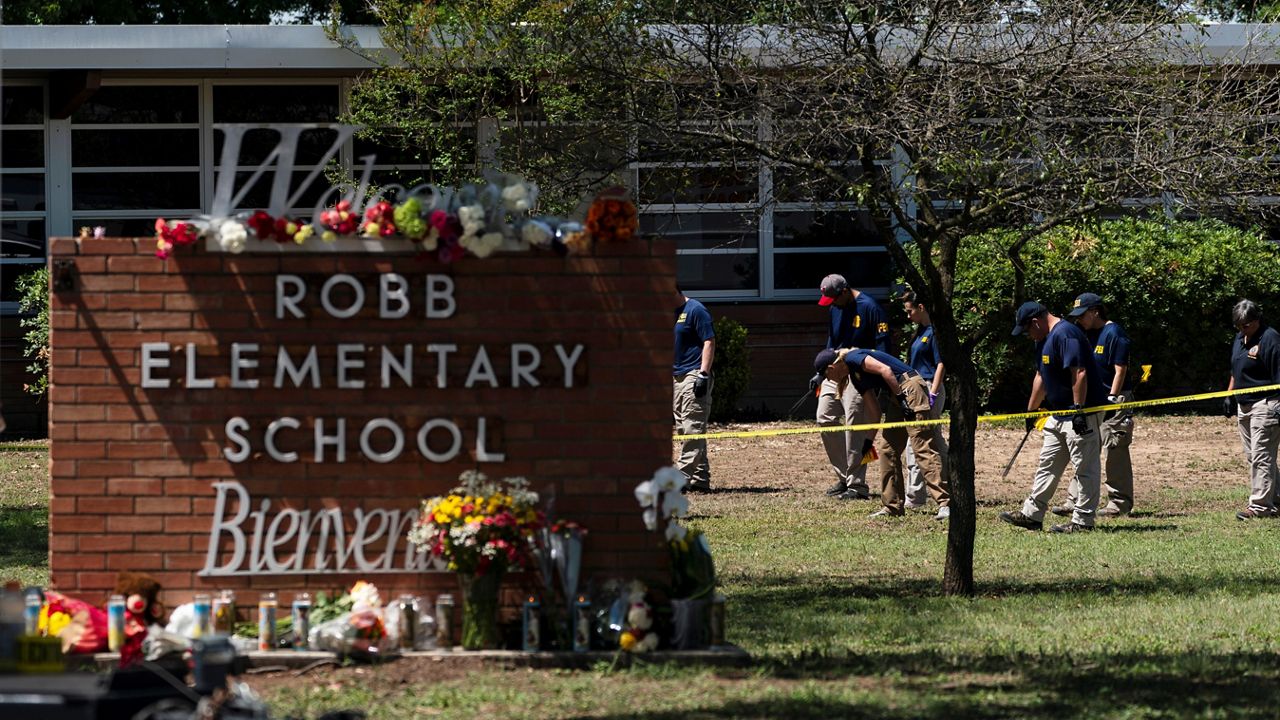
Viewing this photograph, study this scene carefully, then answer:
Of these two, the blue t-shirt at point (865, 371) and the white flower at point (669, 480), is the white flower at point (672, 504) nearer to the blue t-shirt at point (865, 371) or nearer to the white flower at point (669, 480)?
the white flower at point (669, 480)

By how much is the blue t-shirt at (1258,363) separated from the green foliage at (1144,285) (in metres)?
5.59

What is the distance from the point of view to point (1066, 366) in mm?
12219

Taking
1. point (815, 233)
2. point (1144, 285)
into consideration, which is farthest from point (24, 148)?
point (1144, 285)

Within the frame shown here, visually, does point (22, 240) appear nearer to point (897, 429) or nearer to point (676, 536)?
point (897, 429)

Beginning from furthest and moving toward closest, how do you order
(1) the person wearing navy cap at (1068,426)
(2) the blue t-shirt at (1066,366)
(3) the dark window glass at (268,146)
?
(3) the dark window glass at (268,146), (2) the blue t-shirt at (1066,366), (1) the person wearing navy cap at (1068,426)

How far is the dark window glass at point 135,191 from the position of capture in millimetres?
20203

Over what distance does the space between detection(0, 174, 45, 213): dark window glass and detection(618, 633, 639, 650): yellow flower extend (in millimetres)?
15354

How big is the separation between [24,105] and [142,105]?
4.65ft

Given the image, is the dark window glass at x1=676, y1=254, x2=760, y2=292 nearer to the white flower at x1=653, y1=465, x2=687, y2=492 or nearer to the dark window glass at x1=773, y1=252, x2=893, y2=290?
the dark window glass at x1=773, y1=252, x2=893, y2=290

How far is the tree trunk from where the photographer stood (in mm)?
9367

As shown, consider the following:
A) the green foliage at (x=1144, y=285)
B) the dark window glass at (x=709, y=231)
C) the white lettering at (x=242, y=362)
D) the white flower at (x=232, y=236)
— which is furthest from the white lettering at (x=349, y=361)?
the dark window glass at (x=709, y=231)

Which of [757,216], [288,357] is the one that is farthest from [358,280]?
[757,216]

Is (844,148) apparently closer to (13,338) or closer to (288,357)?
(288,357)

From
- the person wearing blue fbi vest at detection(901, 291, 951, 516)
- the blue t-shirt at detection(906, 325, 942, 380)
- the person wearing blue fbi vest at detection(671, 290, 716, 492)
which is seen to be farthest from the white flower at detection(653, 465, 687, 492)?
the person wearing blue fbi vest at detection(671, 290, 716, 492)
